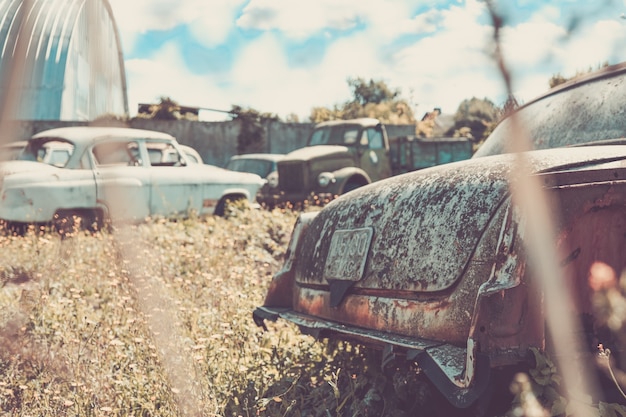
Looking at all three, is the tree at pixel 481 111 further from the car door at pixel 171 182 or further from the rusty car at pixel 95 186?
the car door at pixel 171 182

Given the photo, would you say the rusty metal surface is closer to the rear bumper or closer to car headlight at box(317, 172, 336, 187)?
the rear bumper

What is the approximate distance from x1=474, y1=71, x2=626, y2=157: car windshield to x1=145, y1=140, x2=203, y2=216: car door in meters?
5.69

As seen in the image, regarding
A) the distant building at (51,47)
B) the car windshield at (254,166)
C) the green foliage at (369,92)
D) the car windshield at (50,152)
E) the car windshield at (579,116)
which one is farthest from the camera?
the green foliage at (369,92)

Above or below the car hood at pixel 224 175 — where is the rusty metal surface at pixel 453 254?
below

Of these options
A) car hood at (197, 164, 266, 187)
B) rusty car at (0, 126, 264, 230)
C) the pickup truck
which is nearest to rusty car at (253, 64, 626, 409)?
rusty car at (0, 126, 264, 230)

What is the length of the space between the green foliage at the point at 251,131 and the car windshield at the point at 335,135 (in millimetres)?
6663

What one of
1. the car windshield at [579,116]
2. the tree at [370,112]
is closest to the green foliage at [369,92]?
the tree at [370,112]

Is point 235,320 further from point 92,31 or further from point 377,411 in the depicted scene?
point 92,31

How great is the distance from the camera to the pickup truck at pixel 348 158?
34.3 feet

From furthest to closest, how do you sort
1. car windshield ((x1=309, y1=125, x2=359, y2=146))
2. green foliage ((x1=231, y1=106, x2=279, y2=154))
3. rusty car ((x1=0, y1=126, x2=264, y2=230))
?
green foliage ((x1=231, y1=106, x2=279, y2=154))
car windshield ((x1=309, y1=125, x2=359, y2=146))
rusty car ((x1=0, y1=126, x2=264, y2=230))

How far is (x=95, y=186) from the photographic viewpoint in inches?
293

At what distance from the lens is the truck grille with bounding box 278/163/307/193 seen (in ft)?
35.1

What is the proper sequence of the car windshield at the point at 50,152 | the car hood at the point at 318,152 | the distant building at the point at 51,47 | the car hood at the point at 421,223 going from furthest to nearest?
the car hood at the point at 318,152 → the car windshield at the point at 50,152 → the car hood at the point at 421,223 → the distant building at the point at 51,47

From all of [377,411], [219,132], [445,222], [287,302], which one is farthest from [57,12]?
[219,132]
